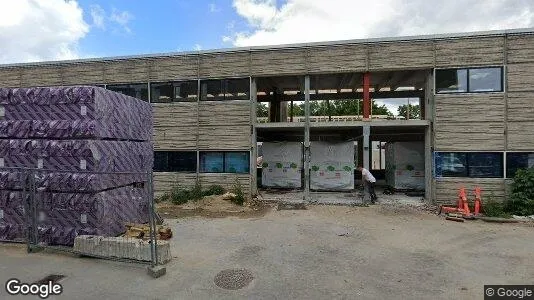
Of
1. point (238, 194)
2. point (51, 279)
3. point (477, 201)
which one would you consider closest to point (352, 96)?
point (477, 201)

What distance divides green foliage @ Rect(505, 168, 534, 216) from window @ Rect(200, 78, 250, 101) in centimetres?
1161

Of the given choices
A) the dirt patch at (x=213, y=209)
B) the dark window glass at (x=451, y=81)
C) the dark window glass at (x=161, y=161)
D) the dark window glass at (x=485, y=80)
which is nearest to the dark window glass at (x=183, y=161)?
the dark window glass at (x=161, y=161)

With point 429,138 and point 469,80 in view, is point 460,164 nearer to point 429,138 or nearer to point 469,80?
point 429,138

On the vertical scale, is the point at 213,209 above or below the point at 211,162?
below

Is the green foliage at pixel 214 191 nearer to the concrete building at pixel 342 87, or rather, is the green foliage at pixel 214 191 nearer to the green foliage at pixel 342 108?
the concrete building at pixel 342 87

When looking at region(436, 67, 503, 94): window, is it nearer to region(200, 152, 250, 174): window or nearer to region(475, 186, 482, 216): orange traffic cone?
region(475, 186, 482, 216): orange traffic cone

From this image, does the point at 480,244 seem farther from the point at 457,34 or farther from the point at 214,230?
the point at 457,34

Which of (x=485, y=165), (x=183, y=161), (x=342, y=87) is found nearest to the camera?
(x=485, y=165)

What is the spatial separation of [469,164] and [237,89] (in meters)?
10.7

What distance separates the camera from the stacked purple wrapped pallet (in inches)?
341

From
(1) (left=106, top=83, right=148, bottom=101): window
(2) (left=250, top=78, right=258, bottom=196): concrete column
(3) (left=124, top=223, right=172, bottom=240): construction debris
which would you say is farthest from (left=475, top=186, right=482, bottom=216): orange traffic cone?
(1) (left=106, top=83, right=148, bottom=101): window

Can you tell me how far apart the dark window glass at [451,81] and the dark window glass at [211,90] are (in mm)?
9714

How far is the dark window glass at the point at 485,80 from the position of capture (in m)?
13.9

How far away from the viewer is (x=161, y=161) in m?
17.3
